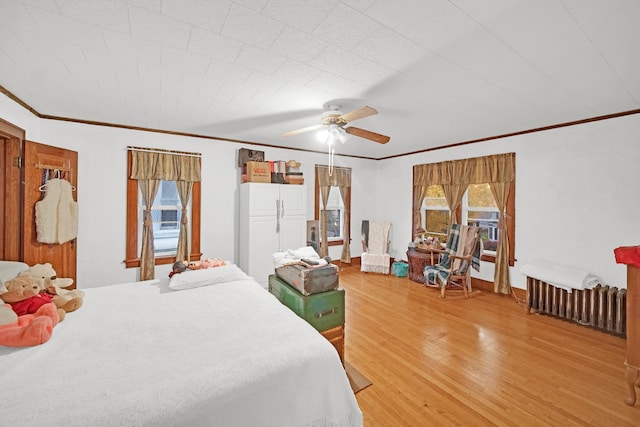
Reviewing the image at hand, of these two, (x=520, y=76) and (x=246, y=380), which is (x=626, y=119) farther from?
(x=246, y=380)

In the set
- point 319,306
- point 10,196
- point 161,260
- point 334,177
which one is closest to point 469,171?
point 334,177

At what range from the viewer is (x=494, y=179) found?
4410mm

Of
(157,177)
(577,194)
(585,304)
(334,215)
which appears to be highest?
(157,177)

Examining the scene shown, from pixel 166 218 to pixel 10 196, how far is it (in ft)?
5.72

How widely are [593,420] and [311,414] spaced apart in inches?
80.3

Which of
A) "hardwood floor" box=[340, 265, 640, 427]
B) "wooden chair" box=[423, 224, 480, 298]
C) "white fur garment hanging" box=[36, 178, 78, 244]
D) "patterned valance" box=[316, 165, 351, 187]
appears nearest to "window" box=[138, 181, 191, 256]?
"white fur garment hanging" box=[36, 178, 78, 244]

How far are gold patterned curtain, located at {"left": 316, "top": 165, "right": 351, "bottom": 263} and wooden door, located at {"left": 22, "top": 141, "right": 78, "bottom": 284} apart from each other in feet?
12.6

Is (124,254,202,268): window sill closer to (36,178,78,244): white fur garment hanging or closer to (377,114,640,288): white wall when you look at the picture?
(36,178,78,244): white fur garment hanging

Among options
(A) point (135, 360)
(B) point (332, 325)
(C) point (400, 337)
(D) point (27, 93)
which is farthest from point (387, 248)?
Answer: (D) point (27, 93)

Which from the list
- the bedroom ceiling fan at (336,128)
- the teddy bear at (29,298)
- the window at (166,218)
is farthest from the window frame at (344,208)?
the teddy bear at (29,298)

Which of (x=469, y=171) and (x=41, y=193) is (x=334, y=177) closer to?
(x=469, y=171)

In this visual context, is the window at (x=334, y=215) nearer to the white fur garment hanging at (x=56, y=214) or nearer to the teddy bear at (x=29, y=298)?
the white fur garment hanging at (x=56, y=214)

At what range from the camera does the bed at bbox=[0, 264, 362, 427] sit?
1082 millimetres

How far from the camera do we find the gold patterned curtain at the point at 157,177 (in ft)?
13.0
